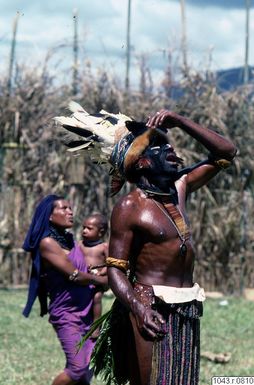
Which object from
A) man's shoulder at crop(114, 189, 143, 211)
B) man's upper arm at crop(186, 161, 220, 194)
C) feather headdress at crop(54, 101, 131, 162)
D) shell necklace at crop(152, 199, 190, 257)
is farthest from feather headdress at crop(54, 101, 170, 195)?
man's upper arm at crop(186, 161, 220, 194)

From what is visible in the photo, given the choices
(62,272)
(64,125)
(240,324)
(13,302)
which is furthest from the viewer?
(13,302)

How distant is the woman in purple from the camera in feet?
23.9

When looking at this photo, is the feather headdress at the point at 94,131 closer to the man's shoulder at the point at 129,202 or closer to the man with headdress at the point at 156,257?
the man with headdress at the point at 156,257

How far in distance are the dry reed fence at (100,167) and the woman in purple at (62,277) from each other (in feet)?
21.7

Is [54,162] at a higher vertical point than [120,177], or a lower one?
lower

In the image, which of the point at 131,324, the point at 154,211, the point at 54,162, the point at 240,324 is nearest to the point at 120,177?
the point at 154,211

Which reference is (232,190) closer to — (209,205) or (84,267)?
(209,205)

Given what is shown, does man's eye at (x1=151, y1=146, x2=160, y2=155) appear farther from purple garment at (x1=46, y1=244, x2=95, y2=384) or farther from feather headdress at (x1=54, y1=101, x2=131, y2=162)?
purple garment at (x1=46, y1=244, x2=95, y2=384)

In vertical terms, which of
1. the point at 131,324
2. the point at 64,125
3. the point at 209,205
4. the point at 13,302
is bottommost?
the point at 13,302

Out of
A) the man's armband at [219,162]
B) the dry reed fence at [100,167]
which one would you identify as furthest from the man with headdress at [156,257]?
the dry reed fence at [100,167]

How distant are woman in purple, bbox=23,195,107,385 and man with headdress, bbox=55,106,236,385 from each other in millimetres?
2015

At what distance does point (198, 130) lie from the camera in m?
5.33

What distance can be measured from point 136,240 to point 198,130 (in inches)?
27.6

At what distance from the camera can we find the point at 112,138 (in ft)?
17.7
